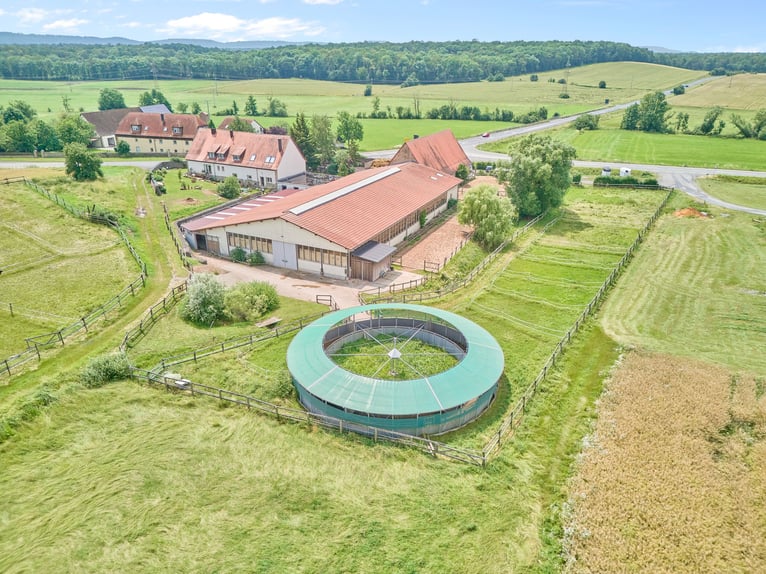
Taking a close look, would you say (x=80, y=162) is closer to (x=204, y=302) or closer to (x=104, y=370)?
(x=204, y=302)

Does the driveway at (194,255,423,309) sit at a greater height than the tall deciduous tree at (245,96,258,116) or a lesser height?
lesser

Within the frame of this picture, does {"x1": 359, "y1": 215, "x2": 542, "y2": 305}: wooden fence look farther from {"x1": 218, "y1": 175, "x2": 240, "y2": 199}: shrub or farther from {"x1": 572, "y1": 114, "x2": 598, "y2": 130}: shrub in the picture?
{"x1": 572, "y1": 114, "x2": 598, "y2": 130}: shrub

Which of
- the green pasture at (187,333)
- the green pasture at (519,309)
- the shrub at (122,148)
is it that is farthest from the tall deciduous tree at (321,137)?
the green pasture at (187,333)

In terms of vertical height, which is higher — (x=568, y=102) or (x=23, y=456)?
(x=568, y=102)

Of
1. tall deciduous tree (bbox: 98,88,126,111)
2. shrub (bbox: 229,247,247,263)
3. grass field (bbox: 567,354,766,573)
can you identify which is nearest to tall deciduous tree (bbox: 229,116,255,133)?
shrub (bbox: 229,247,247,263)

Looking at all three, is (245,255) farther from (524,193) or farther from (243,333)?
(524,193)

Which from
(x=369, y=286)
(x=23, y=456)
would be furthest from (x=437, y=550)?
(x=369, y=286)

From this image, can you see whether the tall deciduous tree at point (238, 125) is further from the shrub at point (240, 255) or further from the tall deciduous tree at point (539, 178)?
the tall deciduous tree at point (539, 178)
